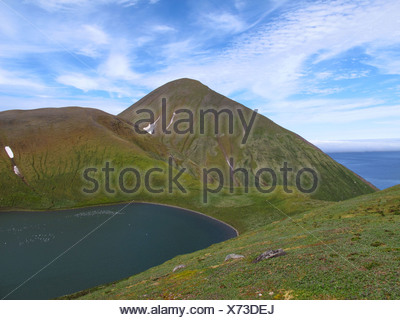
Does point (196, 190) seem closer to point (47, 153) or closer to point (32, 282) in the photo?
point (32, 282)

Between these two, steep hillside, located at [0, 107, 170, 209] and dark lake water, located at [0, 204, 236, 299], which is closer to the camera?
dark lake water, located at [0, 204, 236, 299]

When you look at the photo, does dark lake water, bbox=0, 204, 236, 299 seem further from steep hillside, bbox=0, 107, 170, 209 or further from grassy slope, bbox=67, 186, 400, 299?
grassy slope, bbox=67, 186, 400, 299

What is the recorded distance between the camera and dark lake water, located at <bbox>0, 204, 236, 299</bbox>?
5638 centimetres

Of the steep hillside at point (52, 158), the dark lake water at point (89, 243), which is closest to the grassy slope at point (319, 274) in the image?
the dark lake water at point (89, 243)

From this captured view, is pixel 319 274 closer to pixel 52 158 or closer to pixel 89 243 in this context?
pixel 89 243

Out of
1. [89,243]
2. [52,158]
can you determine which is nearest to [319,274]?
[89,243]

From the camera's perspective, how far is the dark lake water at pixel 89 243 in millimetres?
56375

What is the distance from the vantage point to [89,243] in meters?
80.6

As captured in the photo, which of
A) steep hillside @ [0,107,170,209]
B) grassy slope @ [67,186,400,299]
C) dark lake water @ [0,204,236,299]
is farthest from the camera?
steep hillside @ [0,107,170,209]

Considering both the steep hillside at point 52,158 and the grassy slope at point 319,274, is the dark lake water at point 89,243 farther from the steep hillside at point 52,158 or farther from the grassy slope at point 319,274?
the grassy slope at point 319,274

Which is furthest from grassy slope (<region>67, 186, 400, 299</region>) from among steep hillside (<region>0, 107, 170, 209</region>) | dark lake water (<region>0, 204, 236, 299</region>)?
steep hillside (<region>0, 107, 170, 209</region>)

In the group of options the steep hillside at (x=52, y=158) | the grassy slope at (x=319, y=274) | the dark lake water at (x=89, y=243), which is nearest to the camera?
the grassy slope at (x=319, y=274)

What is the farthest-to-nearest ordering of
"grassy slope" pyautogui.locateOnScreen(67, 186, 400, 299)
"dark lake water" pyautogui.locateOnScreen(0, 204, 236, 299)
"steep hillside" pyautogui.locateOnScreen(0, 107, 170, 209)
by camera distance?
"steep hillside" pyautogui.locateOnScreen(0, 107, 170, 209), "dark lake water" pyautogui.locateOnScreen(0, 204, 236, 299), "grassy slope" pyautogui.locateOnScreen(67, 186, 400, 299)
